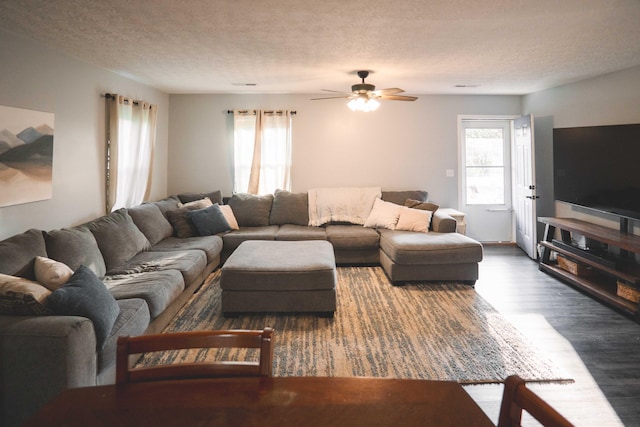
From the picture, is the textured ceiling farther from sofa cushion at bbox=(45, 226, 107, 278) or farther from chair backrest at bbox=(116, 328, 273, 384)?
chair backrest at bbox=(116, 328, 273, 384)

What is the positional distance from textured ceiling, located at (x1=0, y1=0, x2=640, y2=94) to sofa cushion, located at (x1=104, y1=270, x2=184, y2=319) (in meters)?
1.91

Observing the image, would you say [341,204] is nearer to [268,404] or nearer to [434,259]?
[434,259]

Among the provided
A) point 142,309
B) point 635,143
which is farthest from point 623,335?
point 142,309

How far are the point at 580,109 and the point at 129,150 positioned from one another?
18.3 ft

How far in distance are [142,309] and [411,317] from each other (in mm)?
2139

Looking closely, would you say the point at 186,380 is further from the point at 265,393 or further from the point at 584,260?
the point at 584,260

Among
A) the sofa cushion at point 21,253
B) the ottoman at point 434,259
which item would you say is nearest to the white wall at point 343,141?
the ottoman at point 434,259

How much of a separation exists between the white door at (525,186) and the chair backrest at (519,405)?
16.0ft

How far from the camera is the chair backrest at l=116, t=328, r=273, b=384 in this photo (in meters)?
1.00

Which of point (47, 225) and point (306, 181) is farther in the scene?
point (306, 181)

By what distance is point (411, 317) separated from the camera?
10.6 feet

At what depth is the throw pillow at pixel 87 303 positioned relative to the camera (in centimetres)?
193

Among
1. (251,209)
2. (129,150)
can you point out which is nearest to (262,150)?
(251,209)

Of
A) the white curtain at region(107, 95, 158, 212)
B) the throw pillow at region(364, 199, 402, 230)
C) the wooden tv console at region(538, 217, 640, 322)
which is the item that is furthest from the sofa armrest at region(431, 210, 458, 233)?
the white curtain at region(107, 95, 158, 212)
